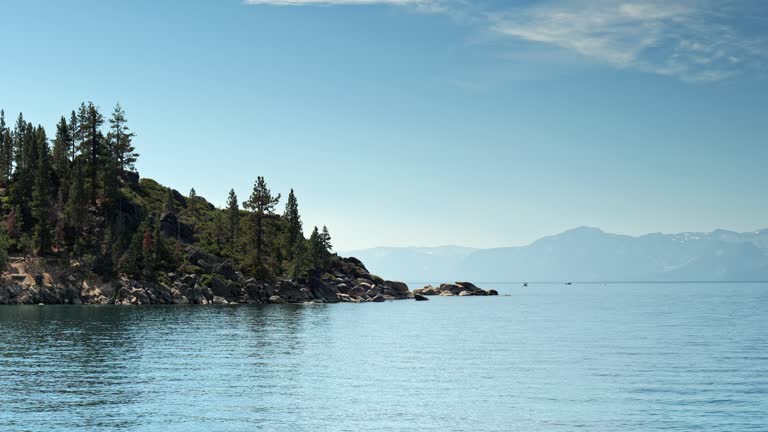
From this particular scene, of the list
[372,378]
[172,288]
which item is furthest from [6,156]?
[372,378]

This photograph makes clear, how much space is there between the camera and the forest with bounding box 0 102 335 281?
150 meters

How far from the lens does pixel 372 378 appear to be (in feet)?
174

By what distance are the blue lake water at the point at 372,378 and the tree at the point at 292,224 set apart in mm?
90597

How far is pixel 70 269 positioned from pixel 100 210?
85.2 ft

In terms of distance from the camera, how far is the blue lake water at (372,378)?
37.8 metres

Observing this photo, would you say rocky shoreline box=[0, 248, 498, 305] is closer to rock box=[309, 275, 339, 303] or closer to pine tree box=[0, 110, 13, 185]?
rock box=[309, 275, 339, 303]

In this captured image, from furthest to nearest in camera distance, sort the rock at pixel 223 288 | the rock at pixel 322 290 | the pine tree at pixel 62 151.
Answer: the rock at pixel 322 290, the pine tree at pixel 62 151, the rock at pixel 223 288

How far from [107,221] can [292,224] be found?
5140 centimetres

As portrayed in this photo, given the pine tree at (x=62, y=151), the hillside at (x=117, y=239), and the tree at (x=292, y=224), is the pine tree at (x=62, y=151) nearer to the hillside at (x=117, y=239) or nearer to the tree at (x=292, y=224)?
the hillside at (x=117, y=239)

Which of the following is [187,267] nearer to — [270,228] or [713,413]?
[270,228]

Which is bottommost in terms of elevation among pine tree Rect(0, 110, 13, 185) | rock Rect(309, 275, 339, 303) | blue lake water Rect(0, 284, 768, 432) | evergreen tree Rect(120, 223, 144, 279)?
blue lake water Rect(0, 284, 768, 432)

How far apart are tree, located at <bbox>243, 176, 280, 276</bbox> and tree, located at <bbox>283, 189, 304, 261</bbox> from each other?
7.17m

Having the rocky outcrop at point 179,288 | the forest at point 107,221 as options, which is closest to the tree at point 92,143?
the forest at point 107,221

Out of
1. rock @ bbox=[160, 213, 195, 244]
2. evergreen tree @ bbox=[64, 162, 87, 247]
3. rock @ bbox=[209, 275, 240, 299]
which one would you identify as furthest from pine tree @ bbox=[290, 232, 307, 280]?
evergreen tree @ bbox=[64, 162, 87, 247]
